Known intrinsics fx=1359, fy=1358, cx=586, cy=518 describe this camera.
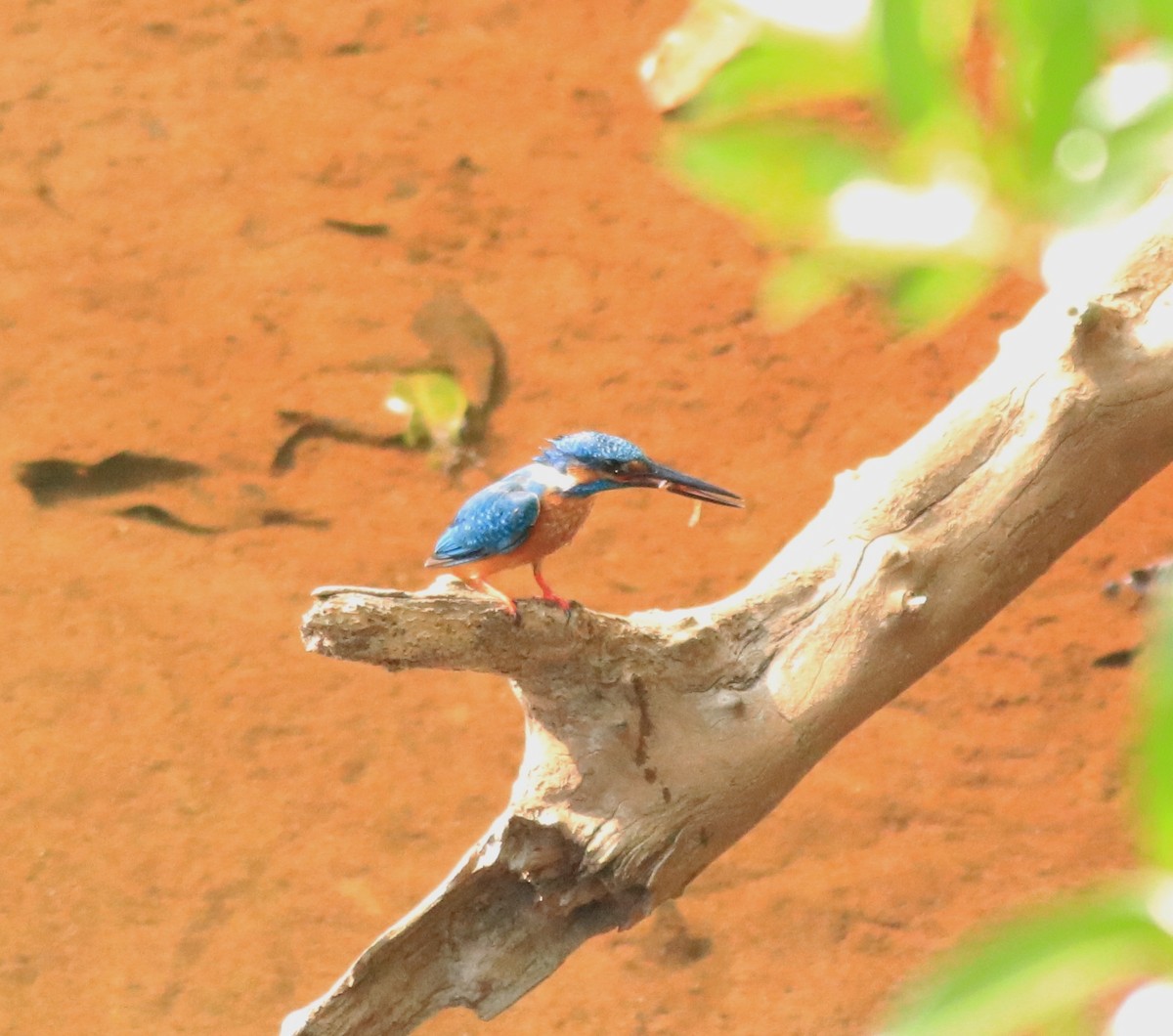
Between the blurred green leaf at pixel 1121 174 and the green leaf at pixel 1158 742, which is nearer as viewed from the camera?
the green leaf at pixel 1158 742

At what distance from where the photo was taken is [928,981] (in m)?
0.45

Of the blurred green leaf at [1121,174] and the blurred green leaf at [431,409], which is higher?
the blurred green leaf at [431,409]

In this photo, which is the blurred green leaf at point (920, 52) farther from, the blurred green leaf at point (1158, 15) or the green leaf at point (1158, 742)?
the green leaf at point (1158, 742)

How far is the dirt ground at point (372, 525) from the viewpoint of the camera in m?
3.01

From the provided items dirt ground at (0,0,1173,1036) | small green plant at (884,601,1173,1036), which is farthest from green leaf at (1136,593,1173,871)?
dirt ground at (0,0,1173,1036)

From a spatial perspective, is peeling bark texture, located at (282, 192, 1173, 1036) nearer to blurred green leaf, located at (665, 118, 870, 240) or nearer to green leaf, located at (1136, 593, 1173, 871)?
blurred green leaf, located at (665, 118, 870, 240)

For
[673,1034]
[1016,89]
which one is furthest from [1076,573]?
[1016,89]

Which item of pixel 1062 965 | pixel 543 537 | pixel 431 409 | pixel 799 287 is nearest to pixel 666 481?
pixel 543 537

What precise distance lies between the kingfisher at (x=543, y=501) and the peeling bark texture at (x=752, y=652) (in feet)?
0.54

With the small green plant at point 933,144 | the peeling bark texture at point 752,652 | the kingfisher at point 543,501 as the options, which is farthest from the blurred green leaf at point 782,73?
the kingfisher at point 543,501

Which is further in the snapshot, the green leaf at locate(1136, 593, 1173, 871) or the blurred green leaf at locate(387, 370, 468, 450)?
the blurred green leaf at locate(387, 370, 468, 450)

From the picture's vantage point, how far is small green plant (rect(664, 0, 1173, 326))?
448 mm

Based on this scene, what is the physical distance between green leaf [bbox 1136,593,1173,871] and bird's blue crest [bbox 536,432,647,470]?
163 centimetres

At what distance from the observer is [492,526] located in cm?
192
